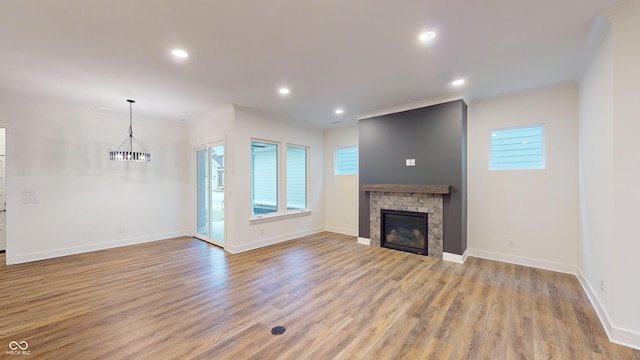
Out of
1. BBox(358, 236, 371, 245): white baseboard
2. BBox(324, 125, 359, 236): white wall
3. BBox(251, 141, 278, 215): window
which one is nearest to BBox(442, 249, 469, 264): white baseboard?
BBox(358, 236, 371, 245): white baseboard

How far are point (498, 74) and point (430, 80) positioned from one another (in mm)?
864

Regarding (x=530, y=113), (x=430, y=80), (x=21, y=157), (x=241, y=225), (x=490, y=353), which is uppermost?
(x=430, y=80)

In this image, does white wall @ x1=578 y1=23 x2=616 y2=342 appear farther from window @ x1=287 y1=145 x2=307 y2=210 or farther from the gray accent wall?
window @ x1=287 y1=145 x2=307 y2=210

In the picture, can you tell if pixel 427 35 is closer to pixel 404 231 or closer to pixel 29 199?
pixel 404 231

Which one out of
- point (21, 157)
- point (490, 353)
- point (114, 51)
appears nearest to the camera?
point (490, 353)

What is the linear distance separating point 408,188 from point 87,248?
6324 millimetres

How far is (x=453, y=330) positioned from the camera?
7.77 feet

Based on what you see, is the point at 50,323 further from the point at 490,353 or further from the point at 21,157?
the point at 490,353

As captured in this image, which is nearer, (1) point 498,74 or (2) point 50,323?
(2) point 50,323

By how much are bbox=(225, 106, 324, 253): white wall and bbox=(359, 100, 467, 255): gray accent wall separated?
170 cm

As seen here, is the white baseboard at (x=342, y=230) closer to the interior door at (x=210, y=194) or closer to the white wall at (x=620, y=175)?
the interior door at (x=210, y=194)

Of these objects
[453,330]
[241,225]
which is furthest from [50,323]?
[453,330]

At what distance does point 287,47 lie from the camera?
274 cm

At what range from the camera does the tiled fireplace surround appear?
14.6 feet
